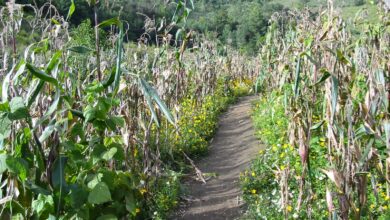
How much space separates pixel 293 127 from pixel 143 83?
189 centimetres

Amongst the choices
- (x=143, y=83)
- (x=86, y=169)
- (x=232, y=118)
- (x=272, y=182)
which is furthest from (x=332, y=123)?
(x=232, y=118)

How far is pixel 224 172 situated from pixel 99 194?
398 centimetres

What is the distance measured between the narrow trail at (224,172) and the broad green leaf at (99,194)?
8.13ft

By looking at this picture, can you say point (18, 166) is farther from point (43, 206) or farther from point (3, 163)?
point (43, 206)

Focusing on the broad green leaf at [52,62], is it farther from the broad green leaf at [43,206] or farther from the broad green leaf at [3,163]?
the broad green leaf at [43,206]

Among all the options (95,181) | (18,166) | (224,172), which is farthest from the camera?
(224,172)

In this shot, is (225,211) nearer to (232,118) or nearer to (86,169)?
(86,169)

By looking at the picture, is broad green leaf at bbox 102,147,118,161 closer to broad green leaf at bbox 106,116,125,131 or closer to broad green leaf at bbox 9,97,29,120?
broad green leaf at bbox 106,116,125,131

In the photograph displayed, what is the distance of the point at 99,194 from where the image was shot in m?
1.98

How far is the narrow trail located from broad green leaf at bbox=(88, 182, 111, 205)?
97.6 inches

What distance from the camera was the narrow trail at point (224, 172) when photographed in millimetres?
4500

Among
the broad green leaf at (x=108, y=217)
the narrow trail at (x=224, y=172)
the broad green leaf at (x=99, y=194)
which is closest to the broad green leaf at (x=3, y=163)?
the broad green leaf at (x=99, y=194)

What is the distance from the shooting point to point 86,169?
2.11 meters

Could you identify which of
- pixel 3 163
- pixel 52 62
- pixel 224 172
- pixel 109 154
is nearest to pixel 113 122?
pixel 109 154
